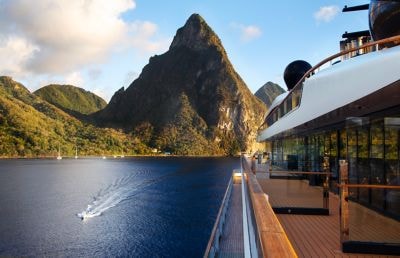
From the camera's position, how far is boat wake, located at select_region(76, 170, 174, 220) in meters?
42.3

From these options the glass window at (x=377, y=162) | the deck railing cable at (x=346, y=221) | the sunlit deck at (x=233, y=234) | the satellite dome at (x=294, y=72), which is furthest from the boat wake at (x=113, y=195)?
the deck railing cable at (x=346, y=221)

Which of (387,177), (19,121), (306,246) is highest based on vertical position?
(19,121)

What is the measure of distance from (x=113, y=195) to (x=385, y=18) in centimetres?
5251

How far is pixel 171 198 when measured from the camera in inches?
2018

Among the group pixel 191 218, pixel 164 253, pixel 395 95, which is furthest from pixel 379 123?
pixel 191 218

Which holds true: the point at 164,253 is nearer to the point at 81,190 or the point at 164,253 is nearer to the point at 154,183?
the point at 81,190

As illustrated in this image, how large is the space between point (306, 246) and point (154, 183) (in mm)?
65745

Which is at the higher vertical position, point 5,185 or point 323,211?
point 323,211

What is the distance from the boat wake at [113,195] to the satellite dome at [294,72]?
24994 millimetres

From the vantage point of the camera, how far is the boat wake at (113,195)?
42281 millimetres

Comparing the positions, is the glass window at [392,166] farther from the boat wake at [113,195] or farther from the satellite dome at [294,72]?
the boat wake at [113,195]

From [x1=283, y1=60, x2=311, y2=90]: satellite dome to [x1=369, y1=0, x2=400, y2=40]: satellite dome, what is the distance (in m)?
19.2

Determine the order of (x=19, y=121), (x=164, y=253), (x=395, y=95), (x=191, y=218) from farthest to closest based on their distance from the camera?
(x=19, y=121) → (x=191, y=218) → (x=164, y=253) → (x=395, y=95)

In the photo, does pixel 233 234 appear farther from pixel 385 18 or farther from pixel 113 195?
pixel 113 195
